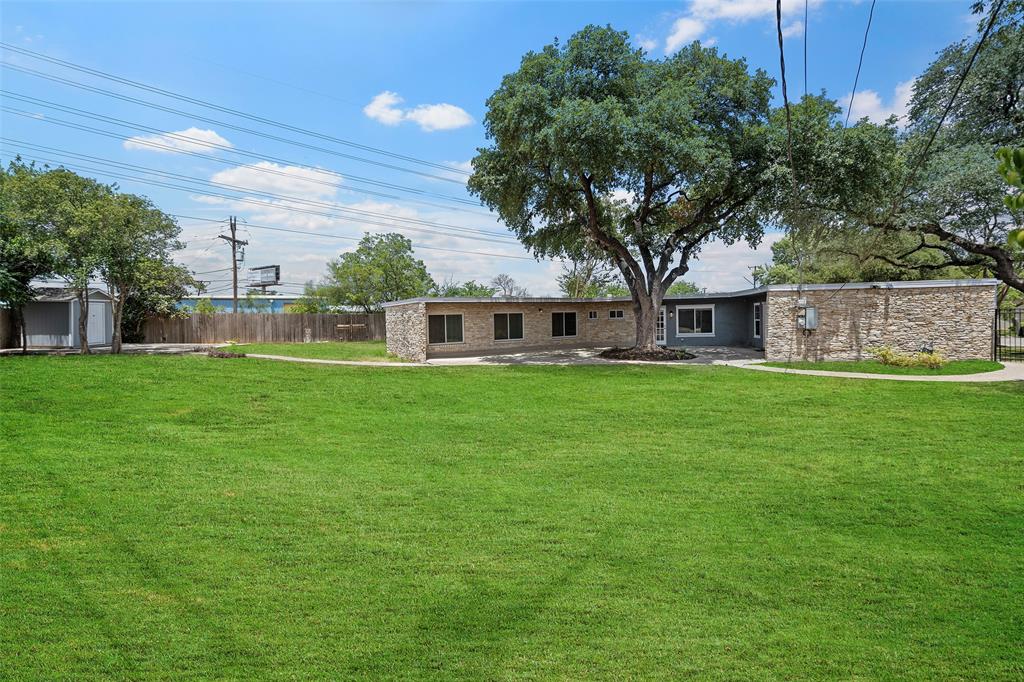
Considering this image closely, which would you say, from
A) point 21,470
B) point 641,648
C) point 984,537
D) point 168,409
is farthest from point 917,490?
point 168,409

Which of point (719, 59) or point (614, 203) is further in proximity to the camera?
point (614, 203)

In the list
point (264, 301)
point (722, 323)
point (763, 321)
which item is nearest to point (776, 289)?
point (763, 321)

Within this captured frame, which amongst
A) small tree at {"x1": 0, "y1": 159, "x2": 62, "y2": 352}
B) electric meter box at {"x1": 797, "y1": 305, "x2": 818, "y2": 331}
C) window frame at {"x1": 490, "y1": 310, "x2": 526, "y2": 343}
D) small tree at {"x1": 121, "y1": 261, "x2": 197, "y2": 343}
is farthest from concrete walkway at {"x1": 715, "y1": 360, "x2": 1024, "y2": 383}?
small tree at {"x1": 121, "y1": 261, "x2": 197, "y2": 343}

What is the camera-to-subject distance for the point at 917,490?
19.4 ft

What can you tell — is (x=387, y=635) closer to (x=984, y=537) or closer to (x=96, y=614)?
(x=96, y=614)

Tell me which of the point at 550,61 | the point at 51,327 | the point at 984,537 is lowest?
the point at 984,537

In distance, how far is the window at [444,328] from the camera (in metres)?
21.2

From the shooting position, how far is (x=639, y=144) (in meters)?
16.2

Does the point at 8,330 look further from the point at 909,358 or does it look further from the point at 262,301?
the point at 262,301

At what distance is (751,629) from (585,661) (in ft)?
3.40

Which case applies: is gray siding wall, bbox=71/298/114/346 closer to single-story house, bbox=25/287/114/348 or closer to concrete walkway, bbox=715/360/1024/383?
single-story house, bbox=25/287/114/348

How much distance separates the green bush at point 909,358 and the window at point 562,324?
1182cm

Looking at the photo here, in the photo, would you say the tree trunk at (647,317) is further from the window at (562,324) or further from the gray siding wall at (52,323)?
the gray siding wall at (52,323)

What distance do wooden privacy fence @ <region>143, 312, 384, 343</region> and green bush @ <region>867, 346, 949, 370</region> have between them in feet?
80.2
